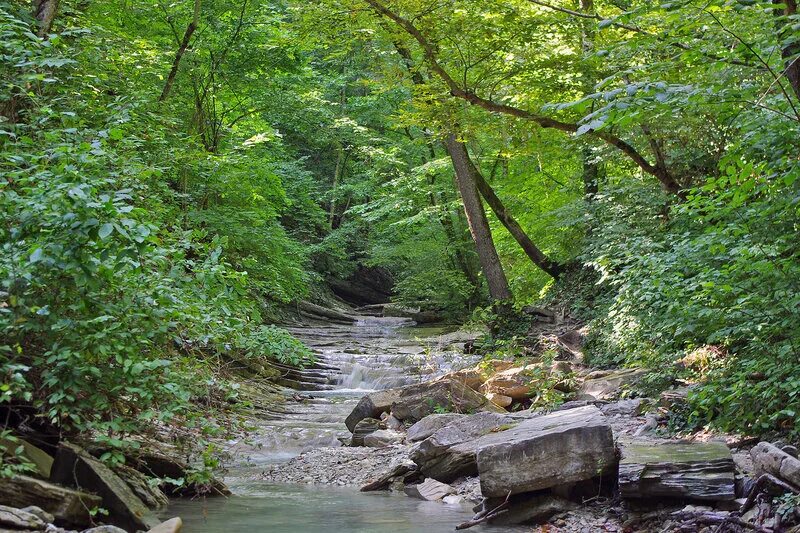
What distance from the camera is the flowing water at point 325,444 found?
567cm

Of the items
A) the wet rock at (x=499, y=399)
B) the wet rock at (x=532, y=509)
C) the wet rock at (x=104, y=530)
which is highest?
the wet rock at (x=104, y=530)

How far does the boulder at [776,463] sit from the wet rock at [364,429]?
540 cm

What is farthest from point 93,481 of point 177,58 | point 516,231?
point 516,231

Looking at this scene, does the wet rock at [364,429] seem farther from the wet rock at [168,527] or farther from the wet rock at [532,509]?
the wet rock at [168,527]

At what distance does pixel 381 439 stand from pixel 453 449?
206 centimetres

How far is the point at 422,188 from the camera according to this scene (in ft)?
73.6

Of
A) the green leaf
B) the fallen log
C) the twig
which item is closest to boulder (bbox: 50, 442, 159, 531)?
the green leaf

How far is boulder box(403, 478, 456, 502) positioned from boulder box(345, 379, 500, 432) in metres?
2.39

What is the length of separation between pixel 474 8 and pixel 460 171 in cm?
572

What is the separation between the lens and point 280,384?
557 inches

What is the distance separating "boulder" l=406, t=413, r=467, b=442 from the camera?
8.53 meters

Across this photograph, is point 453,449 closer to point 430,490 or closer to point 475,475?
point 475,475

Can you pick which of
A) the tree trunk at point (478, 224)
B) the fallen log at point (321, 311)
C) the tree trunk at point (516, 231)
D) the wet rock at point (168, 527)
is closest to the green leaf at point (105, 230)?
the wet rock at point (168, 527)

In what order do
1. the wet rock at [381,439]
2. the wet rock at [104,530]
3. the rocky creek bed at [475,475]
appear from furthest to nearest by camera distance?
the wet rock at [381,439] → the rocky creek bed at [475,475] → the wet rock at [104,530]
